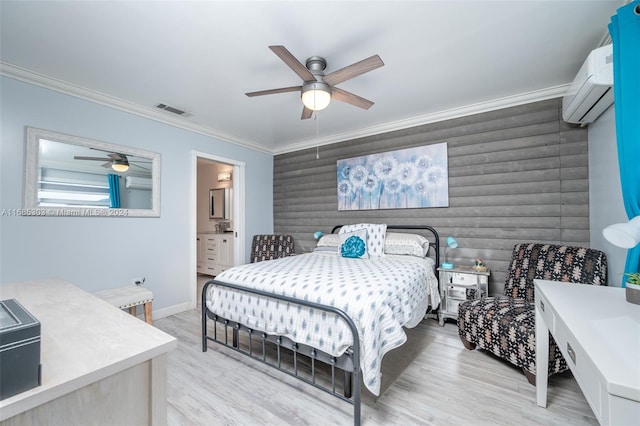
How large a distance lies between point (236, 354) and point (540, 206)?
11.4 feet

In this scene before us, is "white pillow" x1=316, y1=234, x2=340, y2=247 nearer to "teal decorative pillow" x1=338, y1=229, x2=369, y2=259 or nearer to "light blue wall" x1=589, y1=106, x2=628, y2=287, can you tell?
"teal decorative pillow" x1=338, y1=229, x2=369, y2=259

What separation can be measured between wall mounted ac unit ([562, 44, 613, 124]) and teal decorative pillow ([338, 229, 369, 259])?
2324mm

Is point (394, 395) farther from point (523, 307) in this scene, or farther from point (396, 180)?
point (396, 180)

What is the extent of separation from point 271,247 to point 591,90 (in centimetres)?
408

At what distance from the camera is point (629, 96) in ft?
5.33

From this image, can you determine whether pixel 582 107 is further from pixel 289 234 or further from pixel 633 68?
pixel 289 234

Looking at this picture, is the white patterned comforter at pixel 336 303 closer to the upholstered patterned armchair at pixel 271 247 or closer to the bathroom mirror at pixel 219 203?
the upholstered patterned armchair at pixel 271 247

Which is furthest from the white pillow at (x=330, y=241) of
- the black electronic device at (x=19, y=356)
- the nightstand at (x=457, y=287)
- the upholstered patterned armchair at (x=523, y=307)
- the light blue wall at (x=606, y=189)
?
the black electronic device at (x=19, y=356)

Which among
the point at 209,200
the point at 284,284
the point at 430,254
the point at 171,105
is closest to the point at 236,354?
the point at 284,284

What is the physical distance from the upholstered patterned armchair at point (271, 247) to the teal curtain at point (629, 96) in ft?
12.3

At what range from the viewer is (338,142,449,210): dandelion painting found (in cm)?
349

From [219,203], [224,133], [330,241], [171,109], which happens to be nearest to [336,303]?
[330,241]

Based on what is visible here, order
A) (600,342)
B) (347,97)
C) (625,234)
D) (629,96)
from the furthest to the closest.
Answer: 1. (347,97)
2. (629,96)
3. (625,234)
4. (600,342)

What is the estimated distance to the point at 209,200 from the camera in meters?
6.39
